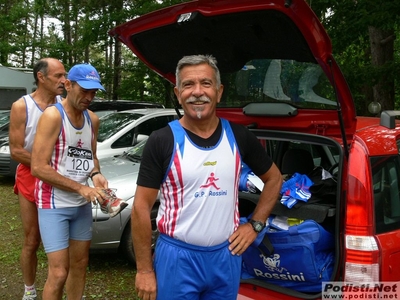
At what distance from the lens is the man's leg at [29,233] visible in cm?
335

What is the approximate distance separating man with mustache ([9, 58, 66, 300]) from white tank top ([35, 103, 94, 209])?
15.9 inches

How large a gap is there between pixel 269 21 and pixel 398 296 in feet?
5.24

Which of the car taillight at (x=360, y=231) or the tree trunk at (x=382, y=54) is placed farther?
the tree trunk at (x=382, y=54)

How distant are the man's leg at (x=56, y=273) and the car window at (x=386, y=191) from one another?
199 cm

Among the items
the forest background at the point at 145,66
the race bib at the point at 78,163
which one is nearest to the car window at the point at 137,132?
the forest background at the point at 145,66

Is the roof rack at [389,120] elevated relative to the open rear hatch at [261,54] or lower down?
lower down

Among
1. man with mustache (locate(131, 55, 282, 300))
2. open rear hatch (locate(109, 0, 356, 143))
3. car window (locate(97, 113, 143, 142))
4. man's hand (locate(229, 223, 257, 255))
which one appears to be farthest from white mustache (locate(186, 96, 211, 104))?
car window (locate(97, 113, 143, 142))

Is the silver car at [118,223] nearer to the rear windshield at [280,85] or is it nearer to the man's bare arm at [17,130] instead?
the man's bare arm at [17,130]

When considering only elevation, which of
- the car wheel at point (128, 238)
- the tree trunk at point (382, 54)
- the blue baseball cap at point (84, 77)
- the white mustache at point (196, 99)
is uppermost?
the tree trunk at point (382, 54)

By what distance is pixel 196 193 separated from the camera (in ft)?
6.60

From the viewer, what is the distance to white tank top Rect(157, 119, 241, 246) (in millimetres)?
2004

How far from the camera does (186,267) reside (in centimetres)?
201

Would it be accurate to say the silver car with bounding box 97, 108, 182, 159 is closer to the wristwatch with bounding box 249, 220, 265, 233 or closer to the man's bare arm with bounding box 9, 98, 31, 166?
the man's bare arm with bounding box 9, 98, 31, 166

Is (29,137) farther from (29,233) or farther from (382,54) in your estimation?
(382,54)
